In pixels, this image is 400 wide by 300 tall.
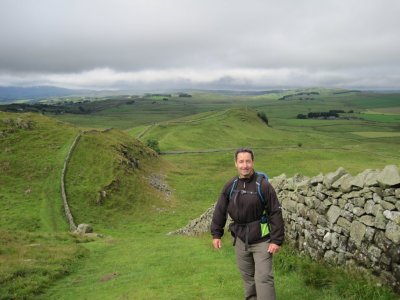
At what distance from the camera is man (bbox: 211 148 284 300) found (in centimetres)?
934

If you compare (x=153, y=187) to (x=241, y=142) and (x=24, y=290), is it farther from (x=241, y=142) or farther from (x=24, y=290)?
(x=241, y=142)

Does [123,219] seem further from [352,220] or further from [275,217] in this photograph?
[275,217]

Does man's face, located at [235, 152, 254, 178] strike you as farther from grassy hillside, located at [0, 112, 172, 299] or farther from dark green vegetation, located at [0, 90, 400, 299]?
grassy hillside, located at [0, 112, 172, 299]

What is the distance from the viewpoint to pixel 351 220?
12000 millimetres

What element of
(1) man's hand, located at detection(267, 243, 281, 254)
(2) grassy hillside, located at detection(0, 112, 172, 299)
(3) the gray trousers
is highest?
(1) man's hand, located at detection(267, 243, 281, 254)

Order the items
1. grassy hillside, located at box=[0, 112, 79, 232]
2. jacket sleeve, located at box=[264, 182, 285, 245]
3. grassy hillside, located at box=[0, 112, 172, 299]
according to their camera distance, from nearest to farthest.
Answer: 1. jacket sleeve, located at box=[264, 182, 285, 245]
2. grassy hillside, located at box=[0, 112, 172, 299]
3. grassy hillside, located at box=[0, 112, 79, 232]

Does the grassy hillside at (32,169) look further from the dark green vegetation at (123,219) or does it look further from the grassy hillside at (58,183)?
the dark green vegetation at (123,219)

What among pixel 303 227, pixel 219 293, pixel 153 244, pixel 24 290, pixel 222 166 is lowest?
pixel 222 166

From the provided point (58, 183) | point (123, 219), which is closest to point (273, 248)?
point (123, 219)

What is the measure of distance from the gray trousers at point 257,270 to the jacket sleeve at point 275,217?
0.39 m

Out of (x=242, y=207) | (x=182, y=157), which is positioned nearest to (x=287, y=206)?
(x=242, y=207)

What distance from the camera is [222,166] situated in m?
109

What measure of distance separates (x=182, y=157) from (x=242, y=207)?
109 metres

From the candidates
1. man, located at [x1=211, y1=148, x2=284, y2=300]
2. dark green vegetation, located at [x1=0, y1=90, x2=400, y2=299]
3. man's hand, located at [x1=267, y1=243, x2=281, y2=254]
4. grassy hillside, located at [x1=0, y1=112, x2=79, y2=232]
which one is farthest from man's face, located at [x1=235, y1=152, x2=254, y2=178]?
grassy hillside, located at [x1=0, y1=112, x2=79, y2=232]
